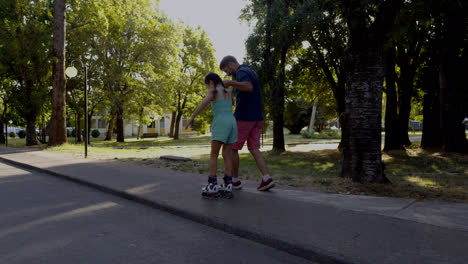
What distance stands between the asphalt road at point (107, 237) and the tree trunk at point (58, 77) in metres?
13.4

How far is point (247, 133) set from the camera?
5809 millimetres

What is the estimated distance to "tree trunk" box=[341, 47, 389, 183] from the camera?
685cm

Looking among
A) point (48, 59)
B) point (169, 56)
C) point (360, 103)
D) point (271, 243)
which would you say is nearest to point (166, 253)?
point (271, 243)

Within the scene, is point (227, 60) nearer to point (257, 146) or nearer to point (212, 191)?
point (257, 146)

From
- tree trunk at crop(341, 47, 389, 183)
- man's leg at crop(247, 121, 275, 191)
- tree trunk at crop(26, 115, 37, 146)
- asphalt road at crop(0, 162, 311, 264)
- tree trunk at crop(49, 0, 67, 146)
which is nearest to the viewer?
asphalt road at crop(0, 162, 311, 264)

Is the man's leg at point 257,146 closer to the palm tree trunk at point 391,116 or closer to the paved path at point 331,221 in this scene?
the paved path at point 331,221

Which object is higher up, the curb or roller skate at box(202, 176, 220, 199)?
roller skate at box(202, 176, 220, 199)

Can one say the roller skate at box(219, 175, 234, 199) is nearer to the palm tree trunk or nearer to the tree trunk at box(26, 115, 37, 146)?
the palm tree trunk

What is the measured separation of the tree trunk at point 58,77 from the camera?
17606 mm

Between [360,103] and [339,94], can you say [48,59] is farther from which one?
[360,103]

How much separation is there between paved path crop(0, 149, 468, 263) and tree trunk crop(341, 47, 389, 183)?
1.21 meters

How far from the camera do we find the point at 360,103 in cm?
693

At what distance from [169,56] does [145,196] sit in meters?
25.2

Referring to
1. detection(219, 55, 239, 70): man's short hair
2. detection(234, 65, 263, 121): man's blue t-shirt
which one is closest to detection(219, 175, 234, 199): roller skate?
detection(234, 65, 263, 121): man's blue t-shirt
